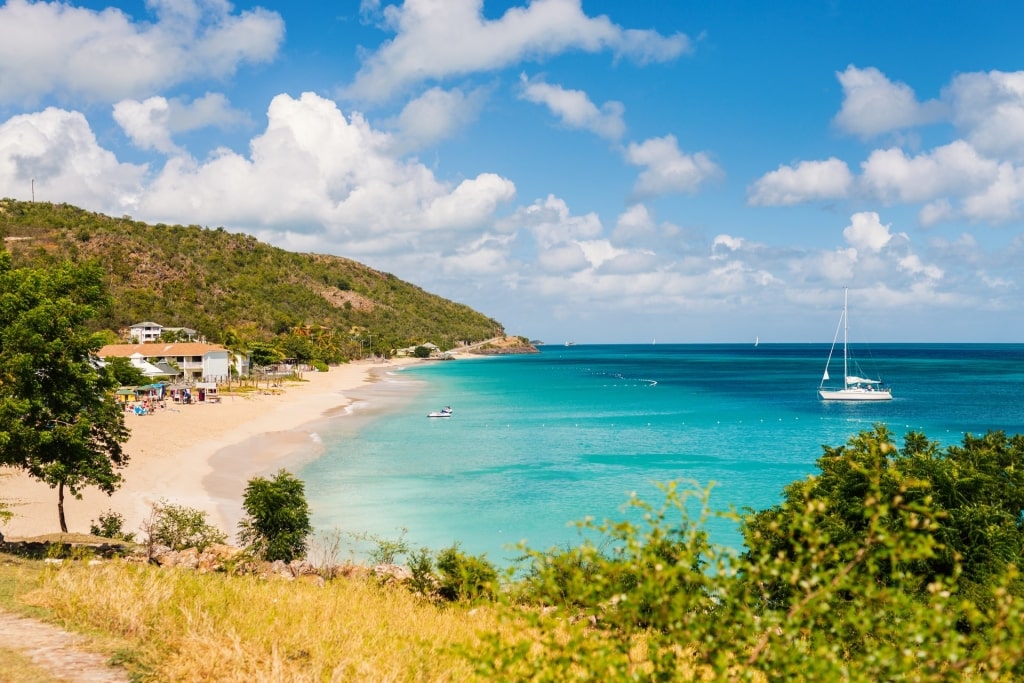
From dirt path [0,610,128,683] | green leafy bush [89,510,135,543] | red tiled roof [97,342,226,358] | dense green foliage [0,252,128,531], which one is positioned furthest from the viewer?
red tiled roof [97,342,226,358]

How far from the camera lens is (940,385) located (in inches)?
4331

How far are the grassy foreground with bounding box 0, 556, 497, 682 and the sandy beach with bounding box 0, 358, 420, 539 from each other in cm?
1563

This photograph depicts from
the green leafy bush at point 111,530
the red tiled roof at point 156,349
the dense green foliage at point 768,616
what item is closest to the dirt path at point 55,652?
the dense green foliage at point 768,616

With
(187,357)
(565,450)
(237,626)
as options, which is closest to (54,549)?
(237,626)

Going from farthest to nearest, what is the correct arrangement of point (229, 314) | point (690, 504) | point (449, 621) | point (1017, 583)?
point (229, 314), point (690, 504), point (1017, 583), point (449, 621)

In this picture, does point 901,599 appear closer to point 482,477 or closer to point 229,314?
point 482,477

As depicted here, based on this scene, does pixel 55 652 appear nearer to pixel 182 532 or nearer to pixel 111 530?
pixel 182 532

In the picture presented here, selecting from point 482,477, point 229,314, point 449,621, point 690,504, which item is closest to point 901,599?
point 449,621

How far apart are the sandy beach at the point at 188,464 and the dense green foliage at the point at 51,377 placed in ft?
20.0

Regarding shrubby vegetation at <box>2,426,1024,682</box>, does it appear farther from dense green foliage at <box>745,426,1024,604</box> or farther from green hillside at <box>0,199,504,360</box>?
green hillside at <box>0,199,504,360</box>

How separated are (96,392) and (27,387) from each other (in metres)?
2.00

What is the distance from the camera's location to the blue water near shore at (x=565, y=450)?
99.6 ft

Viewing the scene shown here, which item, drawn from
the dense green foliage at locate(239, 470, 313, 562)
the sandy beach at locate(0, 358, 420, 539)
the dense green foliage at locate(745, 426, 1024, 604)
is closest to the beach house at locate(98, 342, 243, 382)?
the sandy beach at locate(0, 358, 420, 539)

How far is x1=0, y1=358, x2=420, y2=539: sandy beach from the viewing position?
27503 millimetres
